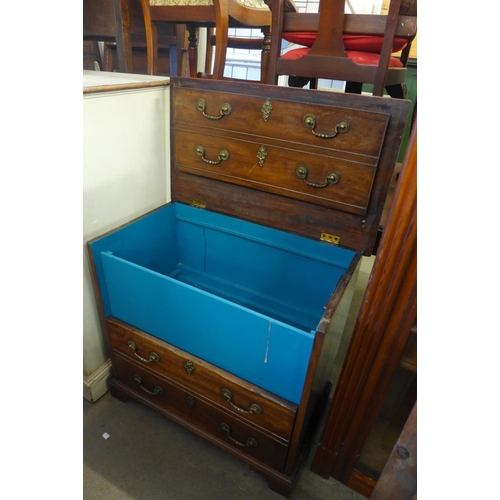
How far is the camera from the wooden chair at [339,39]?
3.37ft

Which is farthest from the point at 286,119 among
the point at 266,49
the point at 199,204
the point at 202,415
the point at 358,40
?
the point at 266,49

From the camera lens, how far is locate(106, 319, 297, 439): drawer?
77 centimetres

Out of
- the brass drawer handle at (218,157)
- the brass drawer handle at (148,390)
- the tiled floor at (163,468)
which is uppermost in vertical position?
the brass drawer handle at (218,157)

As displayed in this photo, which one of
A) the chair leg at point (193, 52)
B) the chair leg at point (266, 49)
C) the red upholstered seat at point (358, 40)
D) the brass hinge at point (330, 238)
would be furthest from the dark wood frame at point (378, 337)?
the chair leg at point (193, 52)

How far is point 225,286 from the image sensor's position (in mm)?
1199

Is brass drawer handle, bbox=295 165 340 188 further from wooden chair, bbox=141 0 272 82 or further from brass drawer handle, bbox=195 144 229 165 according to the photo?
wooden chair, bbox=141 0 272 82

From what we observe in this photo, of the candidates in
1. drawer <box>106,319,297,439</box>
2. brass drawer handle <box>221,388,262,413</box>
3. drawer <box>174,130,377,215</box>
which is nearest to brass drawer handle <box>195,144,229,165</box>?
drawer <box>174,130,377,215</box>

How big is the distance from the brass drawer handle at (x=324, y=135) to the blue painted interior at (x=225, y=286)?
29 cm

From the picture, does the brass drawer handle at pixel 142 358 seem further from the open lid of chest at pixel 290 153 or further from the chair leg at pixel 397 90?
the chair leg at pixel 397 90

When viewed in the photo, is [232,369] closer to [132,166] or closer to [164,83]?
[132,166]

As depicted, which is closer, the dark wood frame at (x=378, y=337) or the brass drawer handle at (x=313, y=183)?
the dark wood frame at (x=378, y=337)
